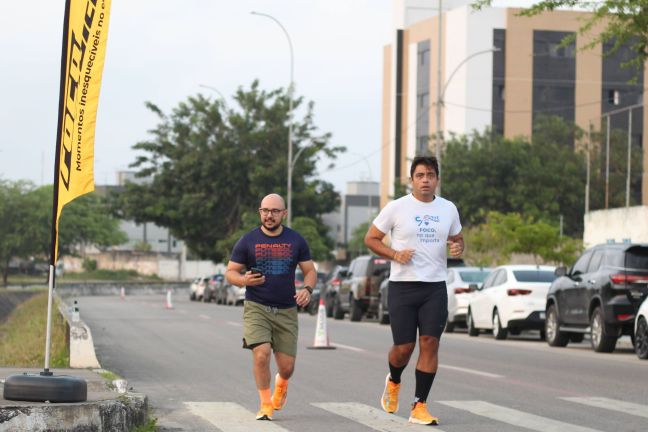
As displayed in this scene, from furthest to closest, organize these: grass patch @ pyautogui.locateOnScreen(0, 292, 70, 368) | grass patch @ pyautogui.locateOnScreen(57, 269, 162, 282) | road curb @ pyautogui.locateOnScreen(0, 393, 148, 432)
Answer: grass patch @ pyautogui.locateOnScreen(57, 269, 162, 282) → grass patch @ pyautogui.locateOnScreen(0, 292, 70, 368) → road curb @ pyautogui.locateOnScreen(0, 393, 148, 432)

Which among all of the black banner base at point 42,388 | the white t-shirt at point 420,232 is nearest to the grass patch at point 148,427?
the black banner base at point 42,388

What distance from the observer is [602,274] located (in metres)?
22.5

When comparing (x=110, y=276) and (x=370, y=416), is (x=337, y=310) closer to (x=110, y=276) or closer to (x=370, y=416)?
(x=370, y=416)

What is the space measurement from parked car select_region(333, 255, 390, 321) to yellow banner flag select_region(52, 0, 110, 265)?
26791 mm

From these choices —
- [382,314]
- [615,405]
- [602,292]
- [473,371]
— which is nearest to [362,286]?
[382,314]

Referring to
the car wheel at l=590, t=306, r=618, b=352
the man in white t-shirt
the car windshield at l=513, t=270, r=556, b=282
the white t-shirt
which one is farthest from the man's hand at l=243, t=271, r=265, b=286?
the car windshield at l=513, t=270, r=556, b=282

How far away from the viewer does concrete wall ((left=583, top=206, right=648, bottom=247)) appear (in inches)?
1678

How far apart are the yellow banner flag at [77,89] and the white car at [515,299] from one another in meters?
17.8

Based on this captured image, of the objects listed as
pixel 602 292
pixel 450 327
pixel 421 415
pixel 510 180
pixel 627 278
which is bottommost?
pixel 450 327

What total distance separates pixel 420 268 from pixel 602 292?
39.4ft

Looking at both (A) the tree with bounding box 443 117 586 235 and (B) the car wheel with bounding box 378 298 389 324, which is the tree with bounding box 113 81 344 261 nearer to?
(A) the tree with bounding box 443 117 586 235

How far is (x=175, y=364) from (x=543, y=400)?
21.6 feet

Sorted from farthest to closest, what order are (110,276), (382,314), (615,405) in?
1. (110,276)
2. (382,314)
3. (615,405)

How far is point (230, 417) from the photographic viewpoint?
1166 cm
